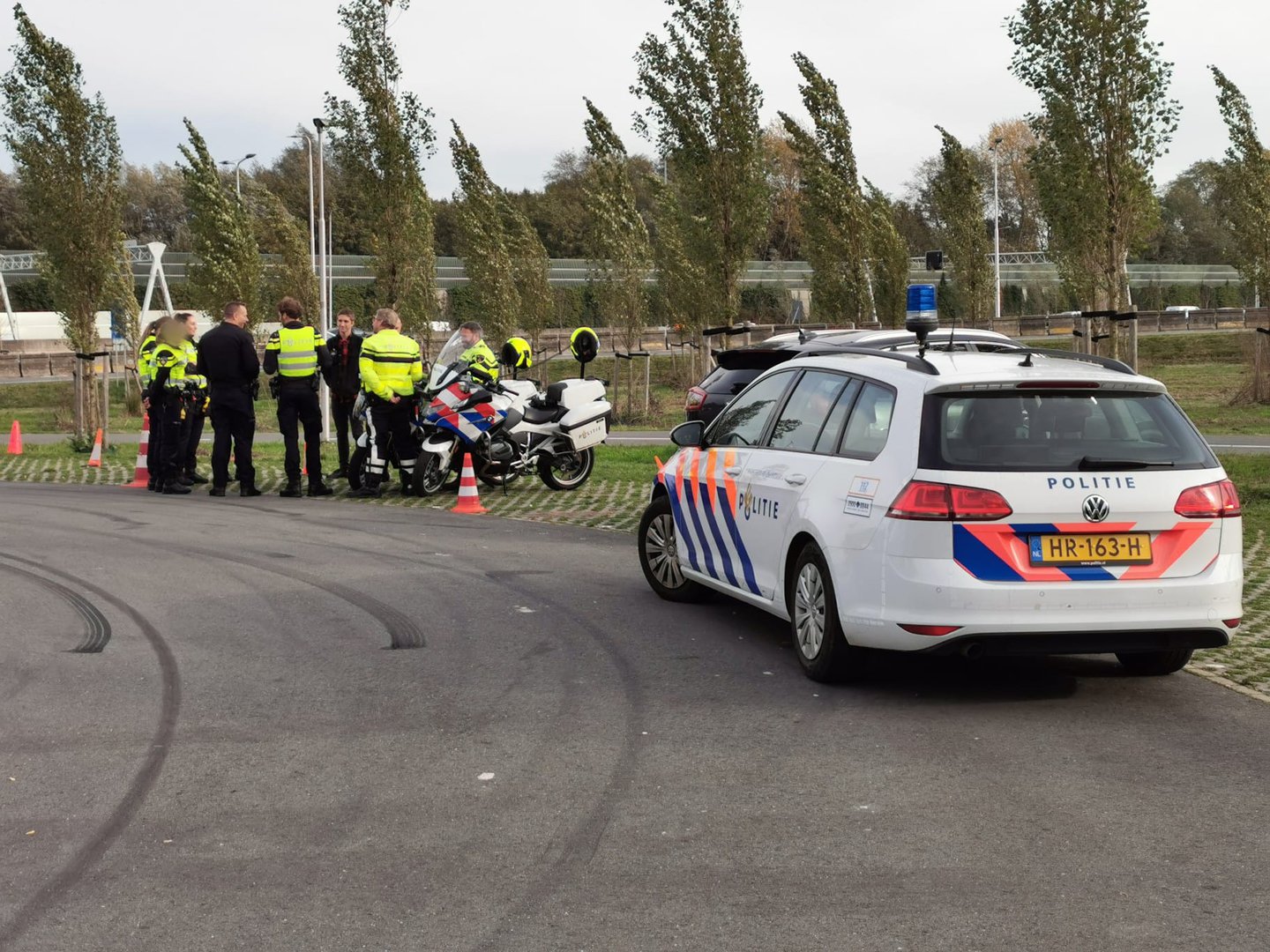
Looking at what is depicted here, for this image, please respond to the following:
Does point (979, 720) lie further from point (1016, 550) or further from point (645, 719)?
point (645, 719)

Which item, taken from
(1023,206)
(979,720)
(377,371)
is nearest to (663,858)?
(979,720)

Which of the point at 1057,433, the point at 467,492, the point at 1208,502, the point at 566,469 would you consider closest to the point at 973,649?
the point at 1057,433

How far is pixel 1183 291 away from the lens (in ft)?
272

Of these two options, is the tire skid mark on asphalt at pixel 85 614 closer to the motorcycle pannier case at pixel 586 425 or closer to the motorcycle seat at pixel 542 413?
the motorcycle seat at pixel 542 413

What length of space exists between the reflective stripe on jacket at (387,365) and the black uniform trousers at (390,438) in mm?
185

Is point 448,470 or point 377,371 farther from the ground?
point 377,371

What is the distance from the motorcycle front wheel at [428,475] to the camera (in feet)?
56.5

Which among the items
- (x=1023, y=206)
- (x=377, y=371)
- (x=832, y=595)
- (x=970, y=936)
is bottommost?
(x=970, y=936)

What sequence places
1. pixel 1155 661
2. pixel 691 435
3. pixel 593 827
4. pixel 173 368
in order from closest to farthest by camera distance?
1. pixel 593 827
2. pixel 1155 661
3. pixel 691 435
4. pixel 173 368

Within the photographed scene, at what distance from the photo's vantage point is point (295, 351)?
56.2 feet

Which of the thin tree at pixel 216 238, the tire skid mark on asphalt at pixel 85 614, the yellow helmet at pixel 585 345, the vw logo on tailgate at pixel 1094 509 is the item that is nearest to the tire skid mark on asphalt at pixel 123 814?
the tire skid mark on asphalt at pixel 85 614

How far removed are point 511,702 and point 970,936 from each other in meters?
3.34

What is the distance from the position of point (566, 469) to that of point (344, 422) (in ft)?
8.42

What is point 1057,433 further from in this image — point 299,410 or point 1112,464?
point 299,410
